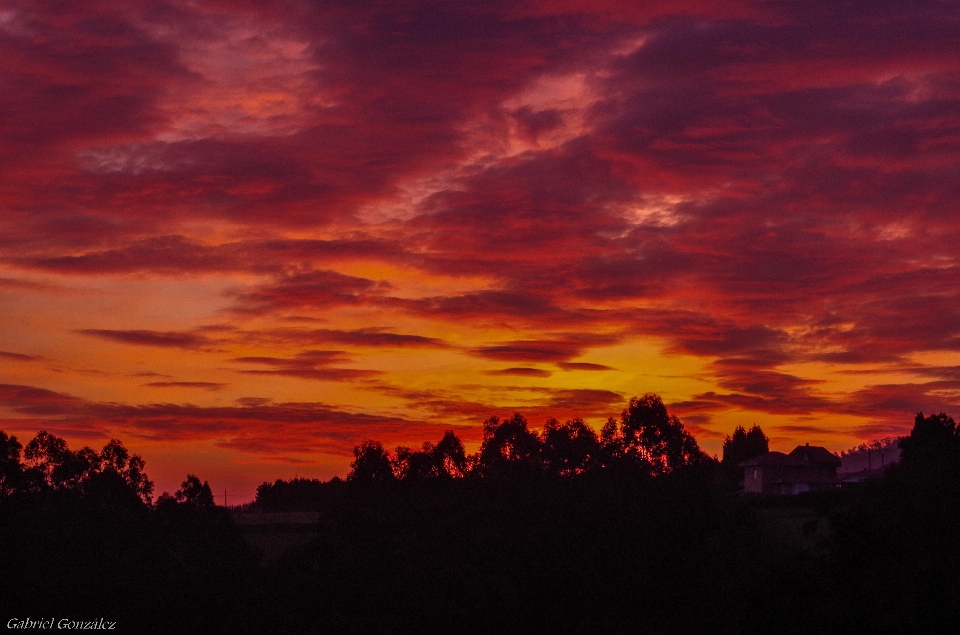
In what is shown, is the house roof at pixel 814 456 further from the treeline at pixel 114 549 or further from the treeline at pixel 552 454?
the treeline at pixel 114 549

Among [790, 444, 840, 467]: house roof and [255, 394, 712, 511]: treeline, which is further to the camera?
[790, 444, 840, 467]: house roof

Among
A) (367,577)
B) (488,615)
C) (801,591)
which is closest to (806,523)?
(488,615)

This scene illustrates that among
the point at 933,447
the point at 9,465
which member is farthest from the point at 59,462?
the point at 933,447

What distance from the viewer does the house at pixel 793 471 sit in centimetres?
14812

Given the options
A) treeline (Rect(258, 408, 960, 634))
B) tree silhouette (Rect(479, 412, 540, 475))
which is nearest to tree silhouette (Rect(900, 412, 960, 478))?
treeline (Rect(258, 408, 960, 634))

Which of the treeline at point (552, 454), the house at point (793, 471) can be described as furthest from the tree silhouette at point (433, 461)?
the house at point (793, 471)

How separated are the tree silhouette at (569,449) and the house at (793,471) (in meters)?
39.4

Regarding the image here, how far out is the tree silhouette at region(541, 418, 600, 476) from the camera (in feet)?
365

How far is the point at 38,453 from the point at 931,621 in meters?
82.1

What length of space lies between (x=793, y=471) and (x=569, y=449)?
46.7 metres

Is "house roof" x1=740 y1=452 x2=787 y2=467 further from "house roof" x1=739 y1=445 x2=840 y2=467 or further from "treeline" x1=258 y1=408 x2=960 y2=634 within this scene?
"treeline" x1=258 y1=408 x2=960 y2=634

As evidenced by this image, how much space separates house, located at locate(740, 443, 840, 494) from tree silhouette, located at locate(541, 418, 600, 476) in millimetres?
39353

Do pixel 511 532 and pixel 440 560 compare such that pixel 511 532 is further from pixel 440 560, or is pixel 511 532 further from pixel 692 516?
pixel 692 516

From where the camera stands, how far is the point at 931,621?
49094 mm
